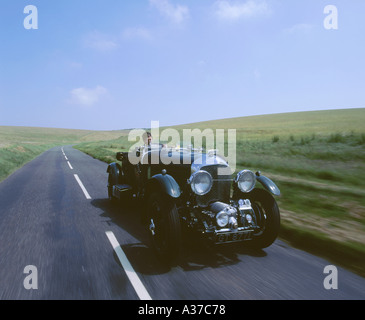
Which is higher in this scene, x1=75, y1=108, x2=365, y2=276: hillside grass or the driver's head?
the driver's head

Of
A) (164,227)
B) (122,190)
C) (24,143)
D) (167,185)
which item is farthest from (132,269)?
(24,143)

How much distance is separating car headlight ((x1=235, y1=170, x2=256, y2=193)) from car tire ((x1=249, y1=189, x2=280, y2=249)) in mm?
189

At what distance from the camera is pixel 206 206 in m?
4.26

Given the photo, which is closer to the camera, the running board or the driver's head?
the running board

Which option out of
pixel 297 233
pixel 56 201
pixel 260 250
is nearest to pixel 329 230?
pixel 297 233

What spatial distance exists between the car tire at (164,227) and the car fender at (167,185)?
0.44ft

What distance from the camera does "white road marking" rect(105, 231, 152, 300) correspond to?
301 centimetres

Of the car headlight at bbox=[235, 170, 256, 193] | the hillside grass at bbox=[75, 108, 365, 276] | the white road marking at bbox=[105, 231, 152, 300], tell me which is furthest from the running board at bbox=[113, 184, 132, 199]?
the hillside grass at bbox=[75, 108, 365, 276]

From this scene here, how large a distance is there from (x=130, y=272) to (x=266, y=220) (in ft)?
6.98

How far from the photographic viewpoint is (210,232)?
371 centimetres

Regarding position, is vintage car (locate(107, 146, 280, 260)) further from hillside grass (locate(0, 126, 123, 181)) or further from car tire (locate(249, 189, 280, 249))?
hillside grass (locate(0, 126, 123, 181))

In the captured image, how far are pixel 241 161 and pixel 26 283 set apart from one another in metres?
11.7

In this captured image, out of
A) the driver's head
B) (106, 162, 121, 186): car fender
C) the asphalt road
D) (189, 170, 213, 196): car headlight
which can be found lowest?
the asphalt road

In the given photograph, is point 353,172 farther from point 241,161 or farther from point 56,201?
point 56,201
